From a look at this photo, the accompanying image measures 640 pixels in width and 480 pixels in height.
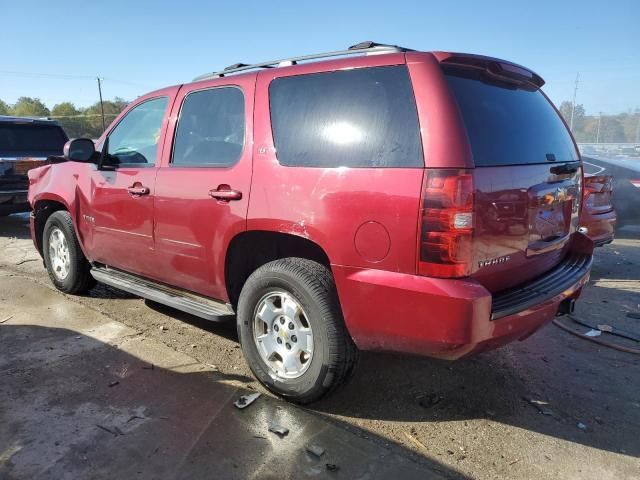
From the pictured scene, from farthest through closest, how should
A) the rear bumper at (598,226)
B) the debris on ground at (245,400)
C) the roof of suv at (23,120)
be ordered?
the roof of suv at (23,120), the rear bumper at (598,226), the debris on ground at (245,400)

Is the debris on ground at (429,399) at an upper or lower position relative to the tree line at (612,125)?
lower

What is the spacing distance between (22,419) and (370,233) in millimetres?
2275

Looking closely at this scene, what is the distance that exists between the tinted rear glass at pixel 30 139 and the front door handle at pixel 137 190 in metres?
6.31

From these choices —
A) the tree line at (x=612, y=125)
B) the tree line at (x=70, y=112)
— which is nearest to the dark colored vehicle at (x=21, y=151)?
the tree line at (x=612, y=125)

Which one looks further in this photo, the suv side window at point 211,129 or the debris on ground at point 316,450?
the suv side window at point 211,129

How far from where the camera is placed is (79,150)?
4340 millimetres

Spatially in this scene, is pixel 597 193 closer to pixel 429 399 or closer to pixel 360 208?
pixel 429 399

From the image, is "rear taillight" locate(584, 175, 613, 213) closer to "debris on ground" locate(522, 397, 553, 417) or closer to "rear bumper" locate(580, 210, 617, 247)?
"rear bumper" locate(580, 210, 617, 247)

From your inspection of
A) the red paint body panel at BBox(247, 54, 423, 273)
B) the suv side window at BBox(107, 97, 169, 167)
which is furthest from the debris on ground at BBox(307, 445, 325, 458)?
the suv side window at BBox(107, 97, 169, 167)

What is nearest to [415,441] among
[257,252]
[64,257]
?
[257,252]

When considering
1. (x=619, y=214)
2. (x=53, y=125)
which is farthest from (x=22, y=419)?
(x=619, y=214)

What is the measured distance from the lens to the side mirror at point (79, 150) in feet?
14.2

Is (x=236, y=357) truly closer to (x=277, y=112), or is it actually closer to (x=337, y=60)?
(x=277, y=112)

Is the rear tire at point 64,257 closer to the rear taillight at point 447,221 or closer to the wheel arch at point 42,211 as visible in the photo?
the wheel arch at point 42,211
